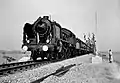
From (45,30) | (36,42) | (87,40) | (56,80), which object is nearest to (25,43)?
(36,42)

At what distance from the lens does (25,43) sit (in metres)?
14.9

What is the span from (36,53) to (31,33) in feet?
6.24

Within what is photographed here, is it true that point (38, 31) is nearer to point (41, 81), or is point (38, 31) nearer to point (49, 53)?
point (49, 53)

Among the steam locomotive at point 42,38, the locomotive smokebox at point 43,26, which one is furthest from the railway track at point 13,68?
the locomotive smokebox at point 43,26

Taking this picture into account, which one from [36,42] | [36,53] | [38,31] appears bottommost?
[36,53]

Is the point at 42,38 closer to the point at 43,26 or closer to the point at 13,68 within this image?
the point at 43,26

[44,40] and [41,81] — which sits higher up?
[44,40]

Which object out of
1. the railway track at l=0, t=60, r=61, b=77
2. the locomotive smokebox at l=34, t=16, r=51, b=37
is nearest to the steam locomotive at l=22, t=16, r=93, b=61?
the locomotive smokebox at l=34, t=16, r=51, b=37

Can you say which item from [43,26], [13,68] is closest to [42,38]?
[43,26]

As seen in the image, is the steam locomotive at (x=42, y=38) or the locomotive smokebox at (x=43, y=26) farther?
the locomotive smokebox at (x=43, y=26)

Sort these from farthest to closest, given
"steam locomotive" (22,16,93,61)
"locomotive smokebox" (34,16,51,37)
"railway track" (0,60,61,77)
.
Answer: "locomotive smokebox" (34,16,51,37)
"steam locomotive" (22,16,93,61)
"railway track" (0,60,61,77)

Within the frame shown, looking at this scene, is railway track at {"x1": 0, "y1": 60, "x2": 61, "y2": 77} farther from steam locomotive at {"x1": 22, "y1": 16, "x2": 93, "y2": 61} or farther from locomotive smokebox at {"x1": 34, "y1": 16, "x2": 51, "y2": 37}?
locomotive smokebox at {"x1": 34, "y1": 16, "x2": 51, "y2": 37}

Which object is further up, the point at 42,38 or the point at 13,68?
the point at 42,38

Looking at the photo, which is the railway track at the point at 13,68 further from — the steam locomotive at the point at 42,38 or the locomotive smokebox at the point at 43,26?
the locomotive smokebox at the point at 43,26
